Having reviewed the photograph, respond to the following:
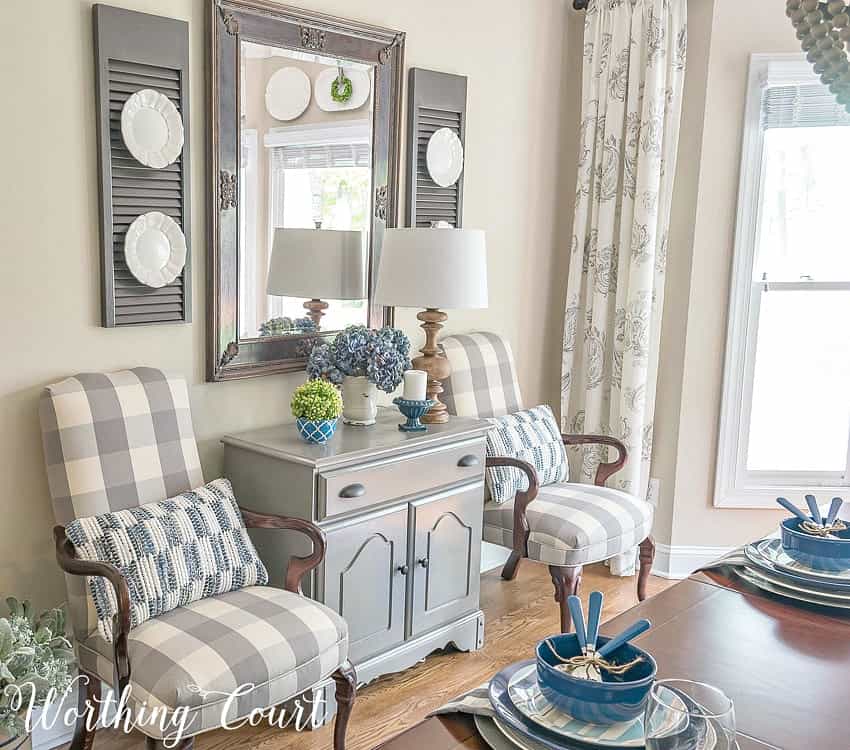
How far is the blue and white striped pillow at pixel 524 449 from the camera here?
10.9 ft

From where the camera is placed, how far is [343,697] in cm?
244

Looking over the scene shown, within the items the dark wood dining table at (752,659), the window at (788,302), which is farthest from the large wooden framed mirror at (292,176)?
the dark wood dining table at (752,659)

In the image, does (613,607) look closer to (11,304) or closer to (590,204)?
(590,204)

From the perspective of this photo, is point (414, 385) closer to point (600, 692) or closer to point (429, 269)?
point (429, 269)

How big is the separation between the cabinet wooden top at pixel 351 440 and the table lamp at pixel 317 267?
1.46 feet

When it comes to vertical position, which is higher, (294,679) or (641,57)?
(641,57)

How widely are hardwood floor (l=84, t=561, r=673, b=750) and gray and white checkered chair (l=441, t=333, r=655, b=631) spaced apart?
10.6 inches

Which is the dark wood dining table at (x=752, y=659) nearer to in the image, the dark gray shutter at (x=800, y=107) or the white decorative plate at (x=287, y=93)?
the white decorative plate at (x=287, y=93)

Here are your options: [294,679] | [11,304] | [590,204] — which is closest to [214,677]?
[294,679]

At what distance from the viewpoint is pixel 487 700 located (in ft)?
4.34

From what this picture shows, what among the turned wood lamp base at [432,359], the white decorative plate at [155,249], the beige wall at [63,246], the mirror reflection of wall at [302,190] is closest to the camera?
the beige wall at [63,246]

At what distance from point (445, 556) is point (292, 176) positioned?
136 cm

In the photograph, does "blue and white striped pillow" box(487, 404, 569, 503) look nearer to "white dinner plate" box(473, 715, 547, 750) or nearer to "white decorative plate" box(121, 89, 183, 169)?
"white decorative plate" box(121, 89, 183, 169)

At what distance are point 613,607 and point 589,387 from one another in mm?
944
